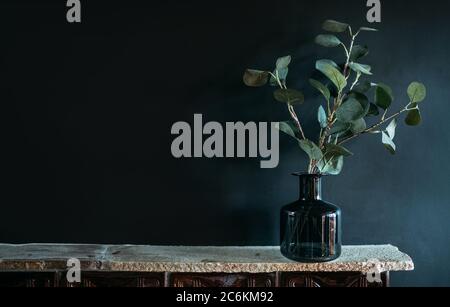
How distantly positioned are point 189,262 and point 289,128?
560 millimetres

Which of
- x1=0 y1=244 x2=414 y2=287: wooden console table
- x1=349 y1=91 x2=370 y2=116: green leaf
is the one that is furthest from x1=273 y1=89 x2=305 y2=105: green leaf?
x1=0 y1=244 x2=414 y2=287: wooden console table

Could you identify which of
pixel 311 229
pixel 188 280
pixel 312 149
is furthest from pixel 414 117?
pixel 188 280

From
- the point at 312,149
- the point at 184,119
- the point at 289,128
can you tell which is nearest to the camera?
the point at 312,149

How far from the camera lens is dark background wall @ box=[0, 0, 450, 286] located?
1.91 meters

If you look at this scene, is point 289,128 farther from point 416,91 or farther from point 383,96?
point 416,91

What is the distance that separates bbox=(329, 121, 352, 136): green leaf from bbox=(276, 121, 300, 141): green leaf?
5.1 inches

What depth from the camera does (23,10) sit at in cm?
192

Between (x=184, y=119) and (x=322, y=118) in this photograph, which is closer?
(x=322, y=118)

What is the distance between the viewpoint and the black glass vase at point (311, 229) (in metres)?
1.66

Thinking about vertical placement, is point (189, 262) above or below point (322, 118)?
below

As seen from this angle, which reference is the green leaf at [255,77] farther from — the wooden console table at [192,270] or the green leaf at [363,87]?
the wooden console table at [192,270]

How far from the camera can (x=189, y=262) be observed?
5.40ft
